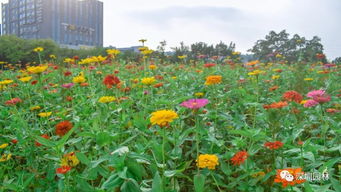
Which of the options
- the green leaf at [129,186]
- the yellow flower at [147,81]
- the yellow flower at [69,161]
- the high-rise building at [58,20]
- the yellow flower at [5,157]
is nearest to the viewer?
the green leaf at [129,186]

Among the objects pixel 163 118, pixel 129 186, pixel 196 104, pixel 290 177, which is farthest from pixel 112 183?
pixel 290 177

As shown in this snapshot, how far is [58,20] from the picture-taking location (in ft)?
209

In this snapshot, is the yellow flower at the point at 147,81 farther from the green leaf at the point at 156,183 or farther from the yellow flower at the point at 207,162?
the green leaf at the point at 156,183

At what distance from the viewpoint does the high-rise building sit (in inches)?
2500

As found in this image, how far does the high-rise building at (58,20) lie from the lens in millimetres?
63500

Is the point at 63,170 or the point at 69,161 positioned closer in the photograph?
the point at 63,170

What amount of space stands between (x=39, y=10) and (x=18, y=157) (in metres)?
70.7

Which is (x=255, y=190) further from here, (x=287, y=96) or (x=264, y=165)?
(x=287, y=96)

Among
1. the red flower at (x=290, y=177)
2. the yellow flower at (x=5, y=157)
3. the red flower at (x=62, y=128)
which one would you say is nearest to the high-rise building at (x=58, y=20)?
the yellow flower at (x=5, y=157)

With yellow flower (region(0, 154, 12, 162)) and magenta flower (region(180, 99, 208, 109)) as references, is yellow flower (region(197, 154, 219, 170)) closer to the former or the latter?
magenta flower (region(180, 99, 208, 109))

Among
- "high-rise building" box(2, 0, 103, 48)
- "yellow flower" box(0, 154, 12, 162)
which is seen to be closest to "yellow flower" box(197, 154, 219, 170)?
"yellow flower" box(0, 154, 12, 162)

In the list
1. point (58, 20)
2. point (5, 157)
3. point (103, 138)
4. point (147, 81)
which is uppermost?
point (58, 20)

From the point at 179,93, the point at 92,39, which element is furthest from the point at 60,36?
the point at 179,93

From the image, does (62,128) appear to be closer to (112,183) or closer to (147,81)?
(112,183)
